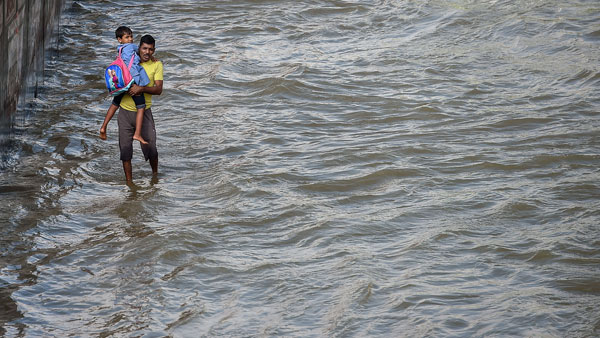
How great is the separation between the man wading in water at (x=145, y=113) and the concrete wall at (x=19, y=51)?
1446mm

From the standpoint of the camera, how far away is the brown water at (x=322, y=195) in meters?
6.11

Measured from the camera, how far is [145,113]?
27.4ft

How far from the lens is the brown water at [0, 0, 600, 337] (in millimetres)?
6105

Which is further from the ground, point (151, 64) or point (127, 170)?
point (151, 64)

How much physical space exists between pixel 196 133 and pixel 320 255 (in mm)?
4012

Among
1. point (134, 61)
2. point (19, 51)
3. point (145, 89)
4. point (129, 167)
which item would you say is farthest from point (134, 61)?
point (19, 51)

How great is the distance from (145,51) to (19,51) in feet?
9.17

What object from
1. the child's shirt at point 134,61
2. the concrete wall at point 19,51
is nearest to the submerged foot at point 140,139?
the child's shirt at point 134,61

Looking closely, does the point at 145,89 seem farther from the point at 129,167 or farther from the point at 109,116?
the point at 129,167

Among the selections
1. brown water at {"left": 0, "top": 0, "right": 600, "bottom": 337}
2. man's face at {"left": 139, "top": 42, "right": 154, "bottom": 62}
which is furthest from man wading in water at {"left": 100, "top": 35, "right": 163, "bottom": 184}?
brown water at {"left": 0, "top": 0, "right": 600, "bottom": 337}

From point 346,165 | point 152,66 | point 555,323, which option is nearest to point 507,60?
point 346,165

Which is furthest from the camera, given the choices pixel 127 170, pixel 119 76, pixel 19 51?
pixel 19 51

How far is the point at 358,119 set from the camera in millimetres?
10945

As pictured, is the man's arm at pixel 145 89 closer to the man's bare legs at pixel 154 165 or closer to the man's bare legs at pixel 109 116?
the man's bare legs at pixel 109 116
